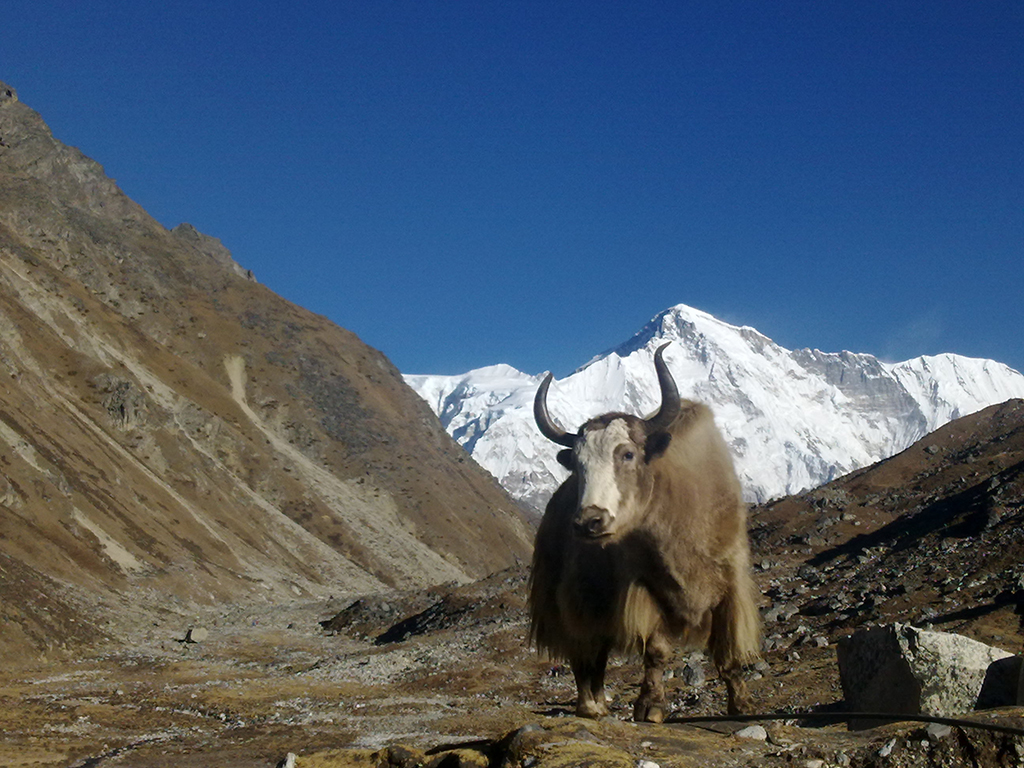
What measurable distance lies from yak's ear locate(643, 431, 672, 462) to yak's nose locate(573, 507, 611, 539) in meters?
0.98

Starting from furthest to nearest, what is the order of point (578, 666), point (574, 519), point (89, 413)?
point (89, 413) → point (578, 666) → point (574, 519)

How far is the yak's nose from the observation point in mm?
7629

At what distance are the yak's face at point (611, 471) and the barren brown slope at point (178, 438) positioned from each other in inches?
863

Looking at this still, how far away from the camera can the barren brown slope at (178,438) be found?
154 feet

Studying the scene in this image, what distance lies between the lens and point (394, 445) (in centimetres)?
10794

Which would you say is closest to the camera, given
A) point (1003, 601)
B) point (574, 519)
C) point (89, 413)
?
point (574, 519)

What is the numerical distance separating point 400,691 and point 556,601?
1051 centimetres

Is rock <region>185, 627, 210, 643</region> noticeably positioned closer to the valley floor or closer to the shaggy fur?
the valley floor

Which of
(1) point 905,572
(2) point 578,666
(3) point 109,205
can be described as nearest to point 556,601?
(2) point 578,666

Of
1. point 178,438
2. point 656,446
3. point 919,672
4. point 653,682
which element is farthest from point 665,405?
point 178,438

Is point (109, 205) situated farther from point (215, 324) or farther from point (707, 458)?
point (707, 458)

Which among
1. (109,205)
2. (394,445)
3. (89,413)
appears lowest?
(89,413)

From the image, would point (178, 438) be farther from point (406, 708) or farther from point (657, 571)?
point (657, 571)

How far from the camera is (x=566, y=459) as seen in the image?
8.79 meters
